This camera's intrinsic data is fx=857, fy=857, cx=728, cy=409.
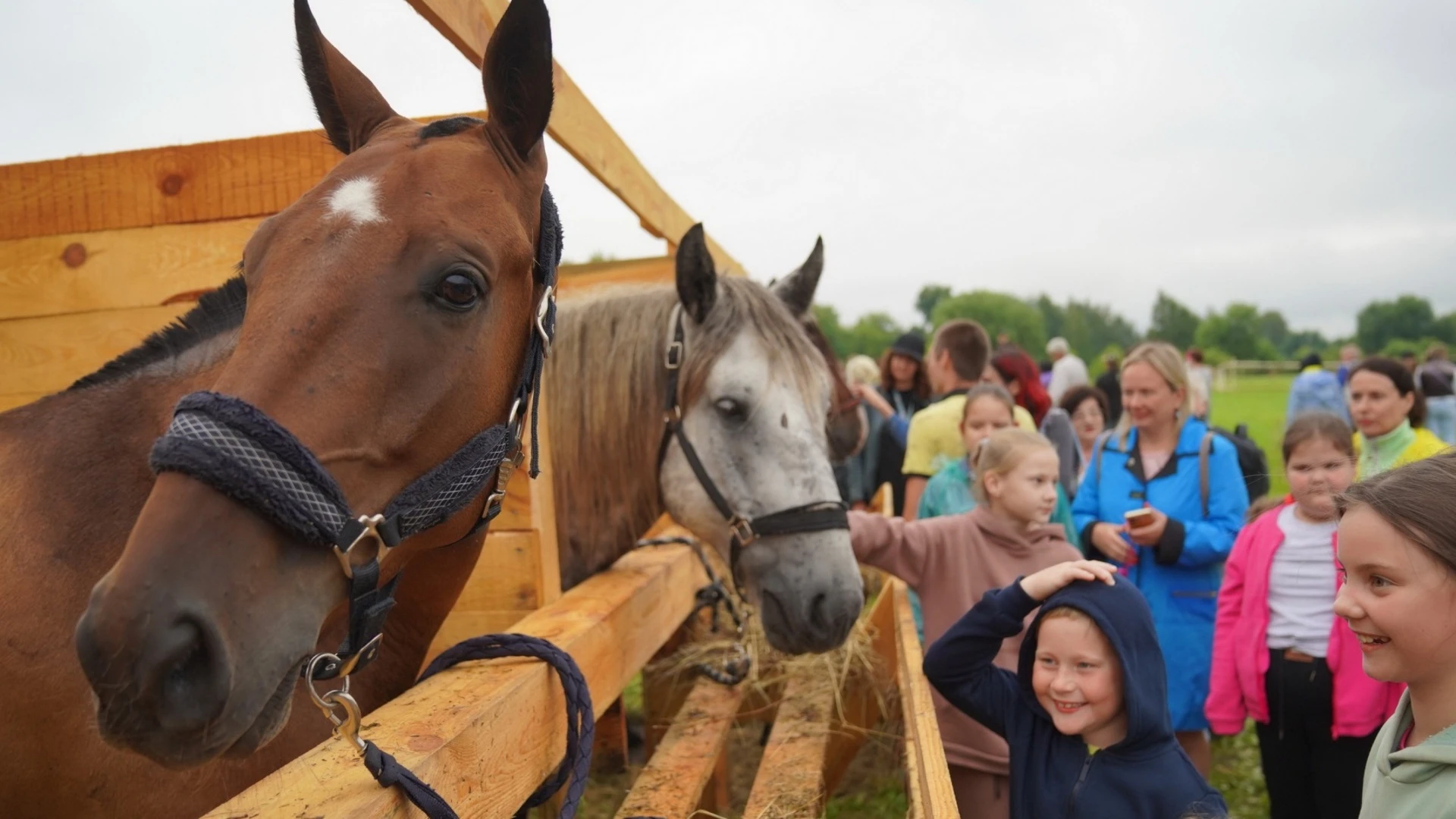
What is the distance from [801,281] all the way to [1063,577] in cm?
172

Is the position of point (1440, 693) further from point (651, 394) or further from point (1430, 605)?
point (651, 394)

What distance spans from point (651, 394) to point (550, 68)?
5.33ft

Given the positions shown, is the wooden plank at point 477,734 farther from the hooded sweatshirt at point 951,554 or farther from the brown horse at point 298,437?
the hooded sweatshirt at point 951,554

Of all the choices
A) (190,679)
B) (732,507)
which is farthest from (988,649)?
(190,679)

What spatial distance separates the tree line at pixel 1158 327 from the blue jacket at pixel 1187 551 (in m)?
62.8

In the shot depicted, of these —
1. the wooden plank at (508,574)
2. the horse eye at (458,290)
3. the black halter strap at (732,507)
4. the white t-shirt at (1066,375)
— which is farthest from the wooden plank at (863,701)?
the white t-shirt at (1066,375)

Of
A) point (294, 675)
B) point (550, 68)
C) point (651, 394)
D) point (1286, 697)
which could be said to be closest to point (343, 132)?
point (550, 68)

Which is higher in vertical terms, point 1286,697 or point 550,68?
point 550,68

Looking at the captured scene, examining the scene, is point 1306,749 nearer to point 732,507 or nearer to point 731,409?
point 732,507

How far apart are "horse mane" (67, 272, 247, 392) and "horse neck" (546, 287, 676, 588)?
138 cm

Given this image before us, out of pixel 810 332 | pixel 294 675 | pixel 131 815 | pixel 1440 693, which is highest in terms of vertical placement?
pixel 810 332

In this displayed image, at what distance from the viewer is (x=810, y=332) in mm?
3709

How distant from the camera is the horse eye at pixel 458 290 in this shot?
4.72ft

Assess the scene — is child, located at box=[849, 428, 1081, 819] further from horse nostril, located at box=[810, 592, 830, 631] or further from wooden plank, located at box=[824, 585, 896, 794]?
wooden plank, located at box=[824, 585, 896, 794]
